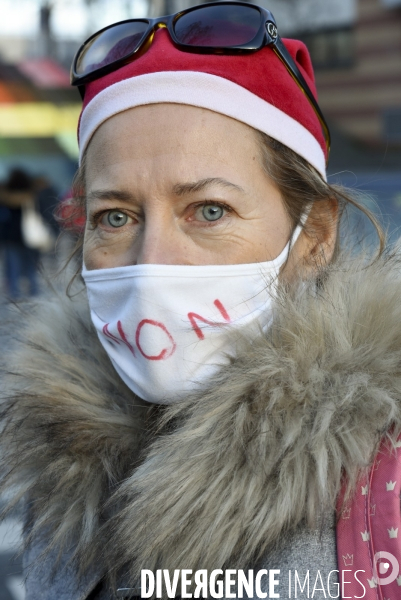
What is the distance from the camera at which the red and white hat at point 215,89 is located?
170 centimetres

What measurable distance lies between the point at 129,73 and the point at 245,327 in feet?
2.34

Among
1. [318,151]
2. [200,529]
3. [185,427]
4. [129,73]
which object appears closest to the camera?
[200,529]

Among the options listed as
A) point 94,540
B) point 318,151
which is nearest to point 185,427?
point 94,540

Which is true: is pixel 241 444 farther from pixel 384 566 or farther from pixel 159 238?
pixel 159 238

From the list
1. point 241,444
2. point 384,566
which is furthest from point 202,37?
point 384,566

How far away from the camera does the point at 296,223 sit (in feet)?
5.97

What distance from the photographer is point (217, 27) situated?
1803 mm

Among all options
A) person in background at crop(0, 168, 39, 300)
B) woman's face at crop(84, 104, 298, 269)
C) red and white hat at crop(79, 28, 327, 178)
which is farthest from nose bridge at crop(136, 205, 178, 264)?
person in background at crop(0, 168, 39, 300)

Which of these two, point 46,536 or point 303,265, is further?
point 303,265

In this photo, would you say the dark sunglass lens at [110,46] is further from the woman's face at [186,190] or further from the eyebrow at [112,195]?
the eyebrow at [112,195]

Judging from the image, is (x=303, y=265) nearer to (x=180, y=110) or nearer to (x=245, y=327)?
(x=245, y=327)

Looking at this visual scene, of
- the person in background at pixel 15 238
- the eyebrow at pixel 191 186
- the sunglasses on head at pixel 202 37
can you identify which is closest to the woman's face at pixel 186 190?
the eyebrow at pixel 191 186

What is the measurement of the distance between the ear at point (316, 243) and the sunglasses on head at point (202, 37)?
27cm

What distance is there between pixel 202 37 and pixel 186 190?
1.36 ft
